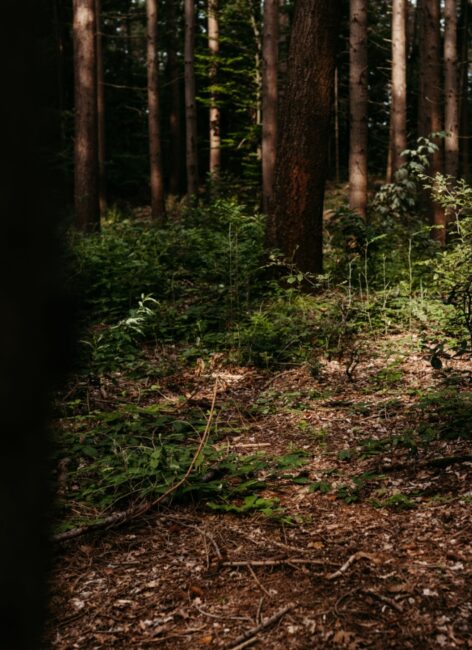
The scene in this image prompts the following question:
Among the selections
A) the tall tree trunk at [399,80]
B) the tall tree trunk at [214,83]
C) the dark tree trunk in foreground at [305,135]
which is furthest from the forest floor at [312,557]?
the tall tree trunk at [214,83]

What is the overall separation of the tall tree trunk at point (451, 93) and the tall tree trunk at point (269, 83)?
416 centimetres

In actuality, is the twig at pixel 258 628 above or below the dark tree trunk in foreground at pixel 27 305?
below

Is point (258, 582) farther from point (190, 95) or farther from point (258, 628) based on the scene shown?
point (190, 95)

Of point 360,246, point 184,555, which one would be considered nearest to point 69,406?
point 184,555

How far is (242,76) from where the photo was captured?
22.8m

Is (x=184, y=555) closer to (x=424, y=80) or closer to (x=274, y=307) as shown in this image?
(x=274, y=307)

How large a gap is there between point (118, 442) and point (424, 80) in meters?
14.1

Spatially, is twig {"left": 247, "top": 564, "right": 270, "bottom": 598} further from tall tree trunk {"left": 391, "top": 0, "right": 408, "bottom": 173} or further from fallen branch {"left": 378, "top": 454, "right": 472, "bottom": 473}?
tall tree trunk {"left": 391, "top": 0, "right": 408, "bottom": 173}

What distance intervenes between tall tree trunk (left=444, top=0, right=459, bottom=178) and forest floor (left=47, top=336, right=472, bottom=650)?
440 inches

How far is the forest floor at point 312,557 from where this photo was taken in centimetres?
250

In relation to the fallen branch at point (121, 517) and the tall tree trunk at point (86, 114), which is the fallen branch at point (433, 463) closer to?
the fallen branch at point (121, 517)

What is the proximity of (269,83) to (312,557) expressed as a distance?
14059mm

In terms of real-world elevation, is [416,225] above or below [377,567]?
above

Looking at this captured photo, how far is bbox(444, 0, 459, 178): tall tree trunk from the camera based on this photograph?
14469mm
